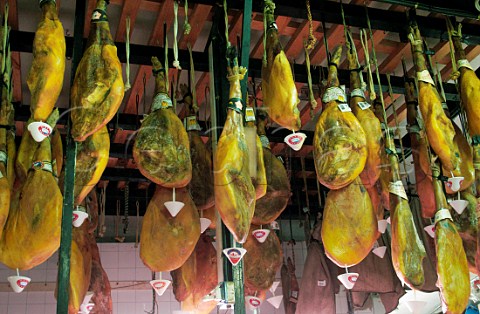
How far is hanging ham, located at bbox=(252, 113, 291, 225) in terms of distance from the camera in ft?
12.9

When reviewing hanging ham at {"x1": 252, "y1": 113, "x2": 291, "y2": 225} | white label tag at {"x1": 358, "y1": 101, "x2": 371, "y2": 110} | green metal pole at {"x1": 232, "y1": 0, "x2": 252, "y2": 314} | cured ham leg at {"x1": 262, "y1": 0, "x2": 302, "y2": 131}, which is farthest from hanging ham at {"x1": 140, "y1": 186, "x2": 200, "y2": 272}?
white label tag at {"x1": 358, "y1": 101, "x2": 371, "y2": 110}

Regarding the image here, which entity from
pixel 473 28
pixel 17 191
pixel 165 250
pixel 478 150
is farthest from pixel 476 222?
pixel 17 191

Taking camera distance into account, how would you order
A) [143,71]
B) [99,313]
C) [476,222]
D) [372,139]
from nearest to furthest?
[372,139], [476,222], [99,313], [143,71]

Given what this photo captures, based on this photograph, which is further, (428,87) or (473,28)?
(473,28)

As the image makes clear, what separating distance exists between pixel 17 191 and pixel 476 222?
3119 millimetres

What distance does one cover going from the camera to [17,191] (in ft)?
10.6

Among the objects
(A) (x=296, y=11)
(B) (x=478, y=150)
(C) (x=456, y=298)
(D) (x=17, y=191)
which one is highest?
(A) (x=296, y=11)

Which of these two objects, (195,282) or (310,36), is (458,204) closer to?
(310,36)

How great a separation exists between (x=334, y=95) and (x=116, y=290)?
517 centimetres

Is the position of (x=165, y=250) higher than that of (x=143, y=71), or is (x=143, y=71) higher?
(x=143, y=71)

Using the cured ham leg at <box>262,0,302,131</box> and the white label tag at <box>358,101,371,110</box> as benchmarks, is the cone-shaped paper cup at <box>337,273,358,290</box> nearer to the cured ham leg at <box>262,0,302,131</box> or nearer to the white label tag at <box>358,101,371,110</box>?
the cured ham leg at <box>262,0,302,131</box>

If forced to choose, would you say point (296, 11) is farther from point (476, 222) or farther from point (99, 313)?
point (99, 313)

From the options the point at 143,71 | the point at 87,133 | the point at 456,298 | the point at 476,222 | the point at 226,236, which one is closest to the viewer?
the point at 87,133

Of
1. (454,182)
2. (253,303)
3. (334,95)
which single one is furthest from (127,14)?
(454,182)
